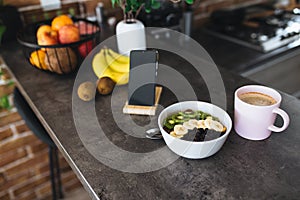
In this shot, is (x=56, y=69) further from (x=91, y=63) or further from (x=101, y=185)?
(x=101, y=185)

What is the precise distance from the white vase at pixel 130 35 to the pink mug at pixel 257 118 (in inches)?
17.7

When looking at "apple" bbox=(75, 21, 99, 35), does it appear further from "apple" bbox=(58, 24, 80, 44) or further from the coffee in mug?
the coffee in mug

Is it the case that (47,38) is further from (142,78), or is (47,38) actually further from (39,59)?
(142,78)

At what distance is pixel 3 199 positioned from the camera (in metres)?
1.58

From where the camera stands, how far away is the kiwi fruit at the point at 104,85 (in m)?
0.97

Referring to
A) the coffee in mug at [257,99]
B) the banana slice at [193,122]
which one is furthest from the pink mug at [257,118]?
the banana slice at [193,122]

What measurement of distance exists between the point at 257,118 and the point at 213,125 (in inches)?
4.1

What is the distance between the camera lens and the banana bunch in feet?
3.37

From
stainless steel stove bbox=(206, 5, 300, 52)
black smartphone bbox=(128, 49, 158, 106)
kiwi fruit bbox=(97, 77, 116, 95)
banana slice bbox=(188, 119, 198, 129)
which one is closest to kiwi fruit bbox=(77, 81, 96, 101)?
kiwi fruit bbox=(97, 77, 116, 95)

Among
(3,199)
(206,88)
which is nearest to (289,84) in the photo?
(206,88)

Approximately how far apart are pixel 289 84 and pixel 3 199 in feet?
5.30

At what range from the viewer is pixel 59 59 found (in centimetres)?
105

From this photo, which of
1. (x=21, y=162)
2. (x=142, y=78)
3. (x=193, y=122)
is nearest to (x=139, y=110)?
(x=142, y=78)

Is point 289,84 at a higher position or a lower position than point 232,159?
lower
